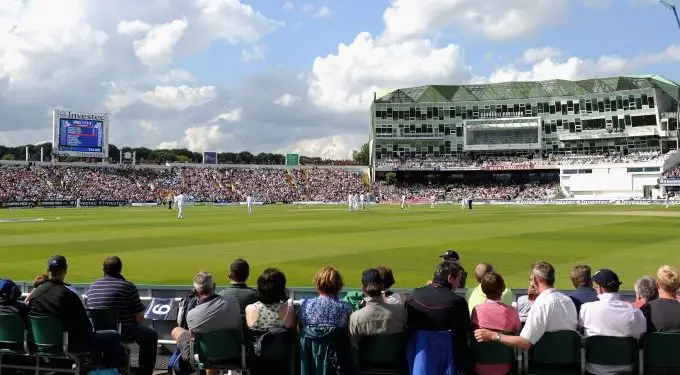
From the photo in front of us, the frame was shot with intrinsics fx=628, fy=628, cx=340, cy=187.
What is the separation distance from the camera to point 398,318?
6.76 metres

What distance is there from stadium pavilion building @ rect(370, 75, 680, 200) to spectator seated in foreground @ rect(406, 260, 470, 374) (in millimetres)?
100739

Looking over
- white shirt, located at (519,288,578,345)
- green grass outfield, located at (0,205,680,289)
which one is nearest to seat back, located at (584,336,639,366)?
white shirt, located at (519,288,578,345)

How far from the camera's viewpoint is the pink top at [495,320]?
6512 mm

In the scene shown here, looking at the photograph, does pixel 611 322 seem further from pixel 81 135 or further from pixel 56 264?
pixel 81 135

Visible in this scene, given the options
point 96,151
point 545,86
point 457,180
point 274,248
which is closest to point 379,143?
point 457,180

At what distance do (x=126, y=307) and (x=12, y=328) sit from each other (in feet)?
4.30

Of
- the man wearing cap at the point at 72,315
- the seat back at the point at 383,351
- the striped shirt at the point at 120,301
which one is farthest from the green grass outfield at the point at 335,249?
the seat back at the point at 383,351

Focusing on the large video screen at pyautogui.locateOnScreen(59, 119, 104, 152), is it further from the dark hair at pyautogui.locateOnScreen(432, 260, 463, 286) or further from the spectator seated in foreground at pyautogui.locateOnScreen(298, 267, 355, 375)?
the dark hair at pyautogui.locateOnScreen(432, 260, 463, 286)

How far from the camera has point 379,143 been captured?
12675 centimetres

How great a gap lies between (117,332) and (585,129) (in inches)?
4593

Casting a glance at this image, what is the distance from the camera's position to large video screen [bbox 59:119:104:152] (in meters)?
88.8

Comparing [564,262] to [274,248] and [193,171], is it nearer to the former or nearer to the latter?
[274,248]

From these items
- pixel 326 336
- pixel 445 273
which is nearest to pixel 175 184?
pixel 326 336

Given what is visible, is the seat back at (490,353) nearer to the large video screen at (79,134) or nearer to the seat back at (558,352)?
the seat back at (558,352)
